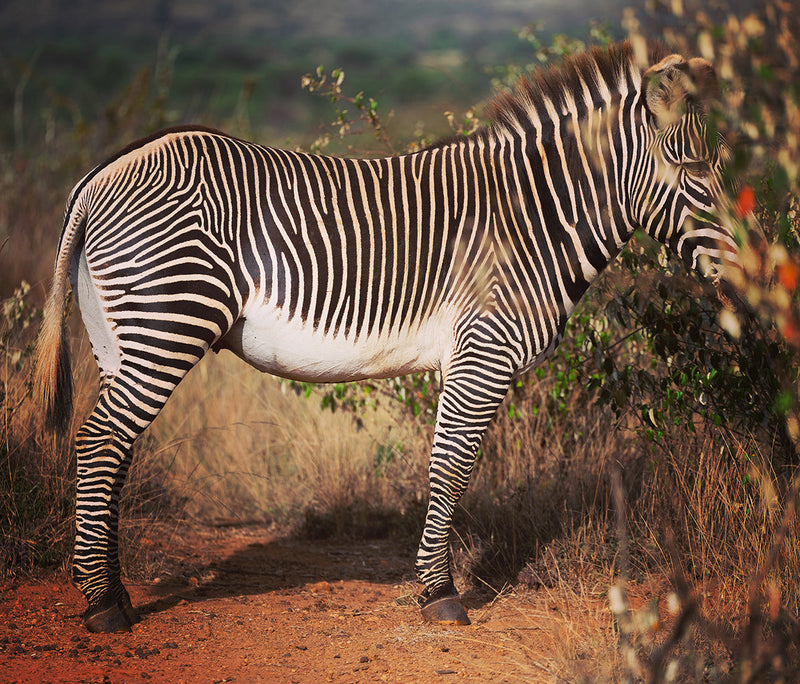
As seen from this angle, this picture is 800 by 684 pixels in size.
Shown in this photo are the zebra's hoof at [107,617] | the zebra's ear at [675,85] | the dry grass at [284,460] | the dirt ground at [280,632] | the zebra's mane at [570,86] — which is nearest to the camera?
the dirt ground at [280,632]

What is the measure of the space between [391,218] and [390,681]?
2.38m

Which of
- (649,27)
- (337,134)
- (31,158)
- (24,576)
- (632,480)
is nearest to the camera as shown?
(649,27)

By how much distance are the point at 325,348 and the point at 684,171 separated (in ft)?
6.87

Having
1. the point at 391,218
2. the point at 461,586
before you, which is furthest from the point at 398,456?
the point at 391,218

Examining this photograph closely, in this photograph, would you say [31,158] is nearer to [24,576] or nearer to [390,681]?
[24,576]

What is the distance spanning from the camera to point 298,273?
14.3 ft

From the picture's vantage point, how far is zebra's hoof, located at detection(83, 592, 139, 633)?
171 inches

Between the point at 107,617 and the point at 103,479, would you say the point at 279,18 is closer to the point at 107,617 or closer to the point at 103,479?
the point at 103,479

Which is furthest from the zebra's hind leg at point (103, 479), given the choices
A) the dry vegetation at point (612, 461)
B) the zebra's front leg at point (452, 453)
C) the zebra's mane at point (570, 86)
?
Result: the zebra's mane at point (570, 86)

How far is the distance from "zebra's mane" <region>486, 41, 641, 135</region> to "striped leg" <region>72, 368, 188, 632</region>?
2410 mm

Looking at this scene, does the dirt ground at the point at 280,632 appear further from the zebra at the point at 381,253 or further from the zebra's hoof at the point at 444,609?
the zebra at the point at 381,253

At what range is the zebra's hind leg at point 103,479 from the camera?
4.28 m

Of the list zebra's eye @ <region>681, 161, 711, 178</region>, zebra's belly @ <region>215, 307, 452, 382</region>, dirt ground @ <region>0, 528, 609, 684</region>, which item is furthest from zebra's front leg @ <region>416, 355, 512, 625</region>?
zebra's eye @ <region>681, 161, 711, 178</region>

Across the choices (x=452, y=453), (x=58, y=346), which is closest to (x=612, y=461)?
(x=452, y=453)
